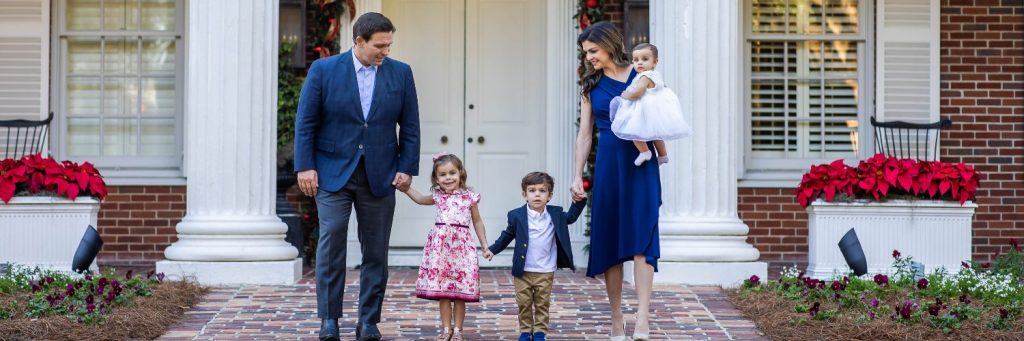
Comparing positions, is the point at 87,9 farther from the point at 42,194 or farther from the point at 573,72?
the point at 573,72

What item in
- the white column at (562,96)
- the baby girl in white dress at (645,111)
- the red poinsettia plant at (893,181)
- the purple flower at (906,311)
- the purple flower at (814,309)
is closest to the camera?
the baby girl in white dress at (645,111)

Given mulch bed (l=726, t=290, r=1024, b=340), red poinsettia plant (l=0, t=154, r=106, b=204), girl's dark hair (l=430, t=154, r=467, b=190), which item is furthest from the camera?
red poinsettia plant (l=0, t=154, r=106, b=204)

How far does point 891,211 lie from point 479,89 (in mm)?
3370

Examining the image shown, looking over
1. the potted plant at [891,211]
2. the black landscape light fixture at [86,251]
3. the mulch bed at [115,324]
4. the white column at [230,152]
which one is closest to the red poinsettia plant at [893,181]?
the potted plant at [891,211]

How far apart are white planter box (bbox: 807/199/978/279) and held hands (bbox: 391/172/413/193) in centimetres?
358

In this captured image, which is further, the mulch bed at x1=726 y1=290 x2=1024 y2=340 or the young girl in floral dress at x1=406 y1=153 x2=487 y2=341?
the mulch bed at x1=726 y1=290 x2=1024 y2=340

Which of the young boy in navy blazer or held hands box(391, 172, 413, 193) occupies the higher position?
held hands box(391, 172, 413, 193)

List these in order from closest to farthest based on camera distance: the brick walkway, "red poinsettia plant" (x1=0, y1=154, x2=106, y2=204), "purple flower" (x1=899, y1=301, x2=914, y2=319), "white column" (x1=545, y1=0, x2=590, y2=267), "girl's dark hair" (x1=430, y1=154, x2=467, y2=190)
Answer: "girl's dark hair" (x1=430, y1=154, x2=467, y2=190) → "purple flower" (x1=899, y1=301, x2=914, y2=319) → the brick walkway → "red poinsettia plant" (x1=0, y1=154, x2=106, y2=204) → "white column" (x1=545, y1=0, x2=590, y2=267)

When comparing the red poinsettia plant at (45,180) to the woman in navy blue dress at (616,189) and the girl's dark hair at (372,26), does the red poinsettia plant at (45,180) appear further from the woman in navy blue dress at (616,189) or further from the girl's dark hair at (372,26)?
the woman in navy blue dress at (616,189)

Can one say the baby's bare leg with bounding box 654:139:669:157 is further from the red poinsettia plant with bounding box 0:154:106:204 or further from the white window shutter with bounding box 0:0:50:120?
the white window shutter with bounding box 0:0:50:120

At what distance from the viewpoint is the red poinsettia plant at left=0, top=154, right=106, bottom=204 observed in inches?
339

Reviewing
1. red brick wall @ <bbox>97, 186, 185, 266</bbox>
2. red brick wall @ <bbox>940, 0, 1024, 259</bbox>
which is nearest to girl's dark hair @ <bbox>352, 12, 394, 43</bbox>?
red brick wall @ <bbox>97, 186, 185, 266</bbox>

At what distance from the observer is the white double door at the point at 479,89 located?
34.8ft

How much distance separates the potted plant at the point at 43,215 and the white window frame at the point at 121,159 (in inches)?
72.5
